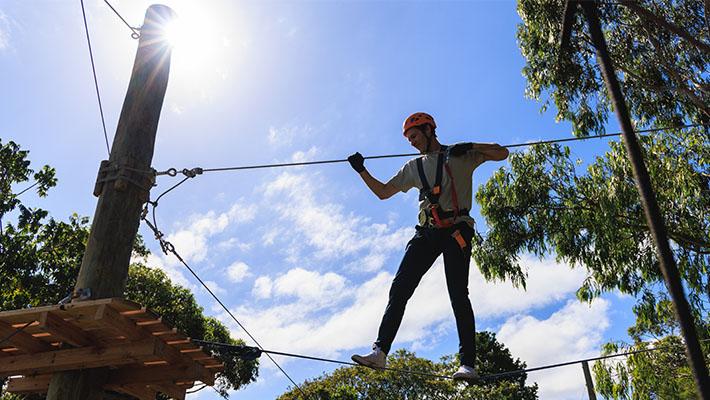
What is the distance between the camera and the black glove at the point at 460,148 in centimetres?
404

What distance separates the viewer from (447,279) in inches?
152

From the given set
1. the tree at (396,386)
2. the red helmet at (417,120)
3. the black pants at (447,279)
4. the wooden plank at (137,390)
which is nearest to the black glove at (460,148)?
the red helmet at (417,120)

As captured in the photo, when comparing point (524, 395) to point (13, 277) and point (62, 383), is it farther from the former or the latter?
point (62, 383)

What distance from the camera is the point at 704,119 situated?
10836 mm

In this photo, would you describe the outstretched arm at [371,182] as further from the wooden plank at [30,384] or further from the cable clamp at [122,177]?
the wooden plank at [30,384]

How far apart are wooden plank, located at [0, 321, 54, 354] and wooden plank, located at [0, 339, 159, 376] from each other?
60 millimetres

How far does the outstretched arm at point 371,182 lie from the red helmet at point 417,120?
0.47 m

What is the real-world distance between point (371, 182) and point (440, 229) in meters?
0.78

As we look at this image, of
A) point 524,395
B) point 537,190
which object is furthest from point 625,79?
point 524,395

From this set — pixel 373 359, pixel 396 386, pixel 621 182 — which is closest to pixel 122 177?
pixel 373 359

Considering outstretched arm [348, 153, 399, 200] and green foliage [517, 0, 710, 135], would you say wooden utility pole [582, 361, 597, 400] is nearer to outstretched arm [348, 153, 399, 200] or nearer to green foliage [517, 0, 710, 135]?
green foliage [517, 0, 710, 135]

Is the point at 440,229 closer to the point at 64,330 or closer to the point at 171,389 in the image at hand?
the point at 171,389

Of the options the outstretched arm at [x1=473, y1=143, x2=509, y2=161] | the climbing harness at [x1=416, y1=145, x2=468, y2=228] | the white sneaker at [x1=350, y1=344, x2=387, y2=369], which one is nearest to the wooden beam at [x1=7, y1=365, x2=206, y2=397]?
the white sneaker at [x1=350, y1=344, x2=387, y2=369]

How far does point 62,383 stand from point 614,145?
10784 millimetres
